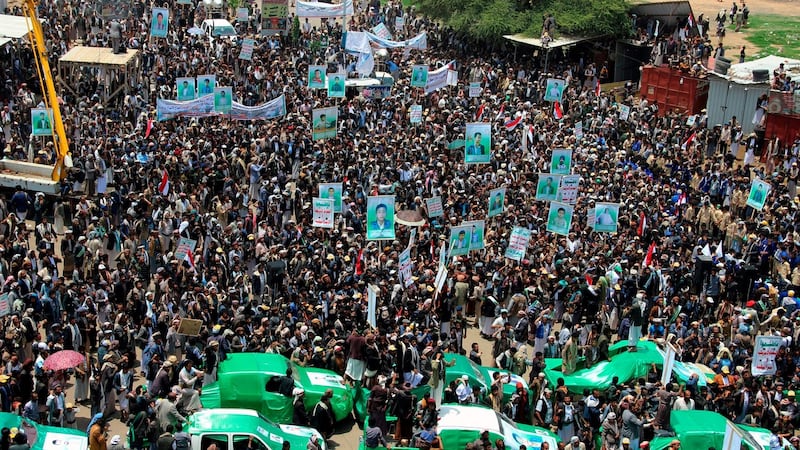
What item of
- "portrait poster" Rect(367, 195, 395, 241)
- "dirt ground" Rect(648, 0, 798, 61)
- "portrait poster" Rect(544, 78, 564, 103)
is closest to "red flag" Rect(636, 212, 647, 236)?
"portrait poster" Rect(367, 195, 395, 241)

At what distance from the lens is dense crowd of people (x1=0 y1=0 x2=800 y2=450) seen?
16578mm

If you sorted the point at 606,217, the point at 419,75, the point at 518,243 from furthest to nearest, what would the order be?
the point at 419,75, the point at 606,217, the point at 518,243

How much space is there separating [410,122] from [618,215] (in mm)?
8335

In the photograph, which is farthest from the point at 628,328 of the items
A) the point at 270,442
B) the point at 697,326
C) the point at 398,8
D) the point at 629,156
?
the point at 398,8

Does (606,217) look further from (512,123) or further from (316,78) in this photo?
(316,78)

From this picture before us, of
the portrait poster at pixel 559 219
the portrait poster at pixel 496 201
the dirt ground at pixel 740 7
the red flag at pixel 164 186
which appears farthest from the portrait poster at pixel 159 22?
the dirt ground at pixel 740 7

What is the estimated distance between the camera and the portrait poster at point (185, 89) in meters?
27.0

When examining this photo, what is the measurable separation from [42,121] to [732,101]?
70.6 ft

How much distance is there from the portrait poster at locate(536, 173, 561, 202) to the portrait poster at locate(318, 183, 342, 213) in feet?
15.9

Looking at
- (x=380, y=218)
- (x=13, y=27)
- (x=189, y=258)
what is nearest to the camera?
(x=189, y=258)

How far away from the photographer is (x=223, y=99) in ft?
89.1

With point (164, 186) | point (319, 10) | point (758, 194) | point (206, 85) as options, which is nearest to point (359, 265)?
point (164, 186)

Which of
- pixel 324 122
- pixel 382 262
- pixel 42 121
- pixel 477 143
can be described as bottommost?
pixel 382 262

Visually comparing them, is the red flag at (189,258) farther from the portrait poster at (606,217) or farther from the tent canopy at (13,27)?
the tent canopy at (13,27)
